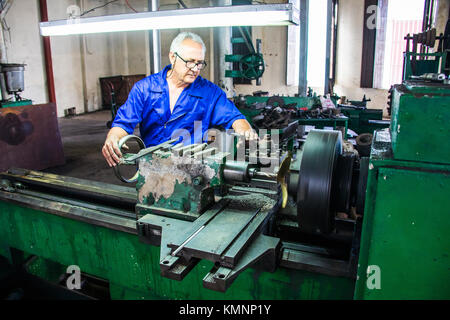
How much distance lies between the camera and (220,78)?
5.49 meters

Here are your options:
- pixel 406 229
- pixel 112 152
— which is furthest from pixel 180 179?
pixel 406 229

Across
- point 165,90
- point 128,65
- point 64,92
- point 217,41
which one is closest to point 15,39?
point 64,92

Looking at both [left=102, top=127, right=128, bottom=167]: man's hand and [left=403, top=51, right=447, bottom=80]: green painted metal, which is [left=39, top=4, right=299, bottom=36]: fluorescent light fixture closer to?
[left=102, top=127, right=128, bottom=167]: man's hand

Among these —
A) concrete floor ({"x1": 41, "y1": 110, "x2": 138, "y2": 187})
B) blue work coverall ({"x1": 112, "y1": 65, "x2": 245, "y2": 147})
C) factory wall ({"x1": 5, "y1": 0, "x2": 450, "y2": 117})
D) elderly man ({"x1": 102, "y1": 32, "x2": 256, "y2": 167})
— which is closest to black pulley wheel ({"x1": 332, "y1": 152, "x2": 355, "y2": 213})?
elderly man ({"x1": 102, "y1": 32, "x2": 256, "y2": 167})

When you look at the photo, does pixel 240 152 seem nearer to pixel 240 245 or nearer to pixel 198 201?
pixel 198 201

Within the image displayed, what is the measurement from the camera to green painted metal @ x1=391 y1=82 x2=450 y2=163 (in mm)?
773

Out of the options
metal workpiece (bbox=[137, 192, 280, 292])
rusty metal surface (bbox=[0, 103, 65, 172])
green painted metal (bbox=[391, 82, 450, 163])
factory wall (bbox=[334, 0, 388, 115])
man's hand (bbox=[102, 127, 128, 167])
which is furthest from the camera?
factory wall (bbox=[334, 0, 388, 115])

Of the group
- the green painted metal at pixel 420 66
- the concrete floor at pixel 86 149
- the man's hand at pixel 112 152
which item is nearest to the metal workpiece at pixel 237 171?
the man's hand at pixel 112 152

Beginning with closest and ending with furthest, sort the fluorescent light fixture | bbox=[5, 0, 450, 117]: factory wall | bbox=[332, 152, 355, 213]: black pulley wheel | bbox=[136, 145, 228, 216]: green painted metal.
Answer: bbox=[332, 152, 355, 213]: black pulley wheel, bbox=[136, 145, 228, 216]: green painted metal, the fluorescent light fixture, bbox=[5, 0, 450, 117]: factory wall

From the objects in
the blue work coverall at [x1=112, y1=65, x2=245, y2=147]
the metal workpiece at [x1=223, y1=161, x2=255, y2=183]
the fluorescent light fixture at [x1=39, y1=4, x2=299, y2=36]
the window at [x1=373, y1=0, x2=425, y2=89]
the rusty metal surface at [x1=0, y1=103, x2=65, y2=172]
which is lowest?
the rusty metal surface at [x1=0, y1=103, x2=65, y2=172]

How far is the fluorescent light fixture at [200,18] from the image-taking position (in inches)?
59.2

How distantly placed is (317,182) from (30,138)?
3524mm

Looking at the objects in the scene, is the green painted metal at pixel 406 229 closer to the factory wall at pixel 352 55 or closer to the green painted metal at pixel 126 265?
the green painted metal at pixel 126 265

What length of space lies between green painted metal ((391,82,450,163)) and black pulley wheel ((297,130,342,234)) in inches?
7.9
